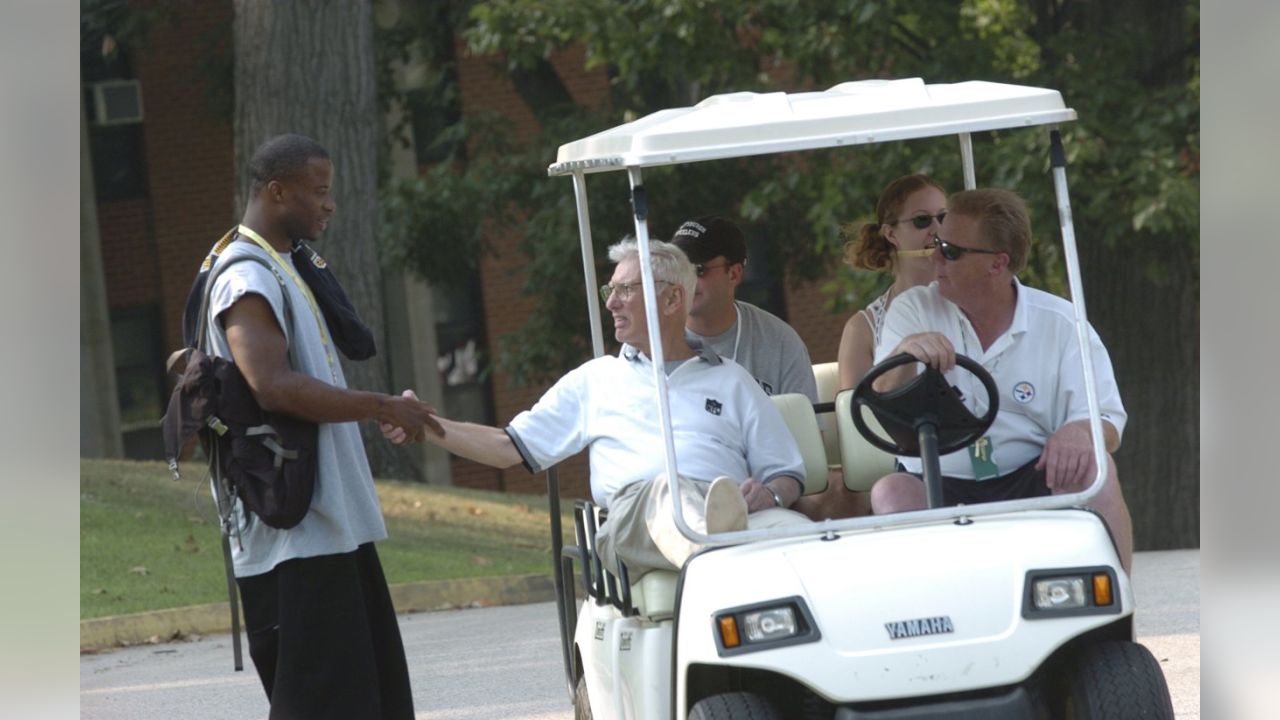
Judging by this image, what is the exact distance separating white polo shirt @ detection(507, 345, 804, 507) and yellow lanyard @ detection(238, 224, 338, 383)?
1.80ft

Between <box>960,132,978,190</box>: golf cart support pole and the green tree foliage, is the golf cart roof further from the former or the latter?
the green tree foliage

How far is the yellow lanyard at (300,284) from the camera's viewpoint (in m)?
4.66

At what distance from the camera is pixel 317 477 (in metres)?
4.61

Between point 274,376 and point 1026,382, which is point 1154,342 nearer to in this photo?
point 1026,382

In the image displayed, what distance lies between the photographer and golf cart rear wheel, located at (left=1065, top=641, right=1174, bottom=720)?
4.12 metres

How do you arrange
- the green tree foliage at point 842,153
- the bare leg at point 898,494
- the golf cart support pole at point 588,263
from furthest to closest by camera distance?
1. the green tree foliage at point 842,153
2. the golf cart support pole at point 588,263
3. the bare leg at point 898,494

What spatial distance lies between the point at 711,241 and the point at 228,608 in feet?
16.3

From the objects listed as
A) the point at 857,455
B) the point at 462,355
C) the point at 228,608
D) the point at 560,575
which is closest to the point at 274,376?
the point at 560,575

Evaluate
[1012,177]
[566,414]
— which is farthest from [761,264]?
[566,414]

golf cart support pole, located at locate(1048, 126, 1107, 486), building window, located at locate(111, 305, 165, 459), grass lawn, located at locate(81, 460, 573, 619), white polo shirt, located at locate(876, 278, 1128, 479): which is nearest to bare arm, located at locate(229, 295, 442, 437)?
white polo shirt, located at locate(876, 278, 1128, 479)

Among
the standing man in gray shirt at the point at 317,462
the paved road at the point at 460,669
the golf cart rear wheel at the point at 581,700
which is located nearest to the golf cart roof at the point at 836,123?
the standing man in gray shirt at the point at 317,462

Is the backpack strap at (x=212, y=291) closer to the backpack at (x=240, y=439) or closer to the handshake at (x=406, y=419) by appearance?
the backpack at (x=240, y=439)
